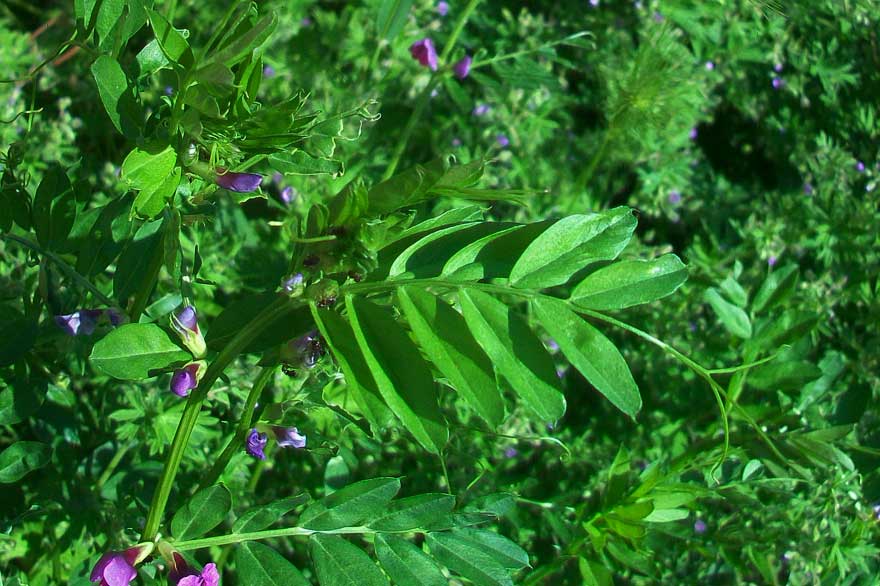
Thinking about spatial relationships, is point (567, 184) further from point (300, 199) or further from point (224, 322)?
point (224, 322)

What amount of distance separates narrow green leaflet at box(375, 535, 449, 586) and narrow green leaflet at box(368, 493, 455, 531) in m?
0.02

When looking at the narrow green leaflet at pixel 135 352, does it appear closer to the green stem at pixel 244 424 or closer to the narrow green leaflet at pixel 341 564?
→ the green stem at pixel 244 424

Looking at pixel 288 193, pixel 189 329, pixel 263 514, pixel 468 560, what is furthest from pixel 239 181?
pixel 288 193

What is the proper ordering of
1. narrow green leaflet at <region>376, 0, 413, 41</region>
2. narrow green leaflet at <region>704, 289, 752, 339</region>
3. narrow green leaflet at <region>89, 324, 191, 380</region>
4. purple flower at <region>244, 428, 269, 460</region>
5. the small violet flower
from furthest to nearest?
the small violet flower
narrow green leaflet at <region>376, 0, 413, 41</region>
narrow green leaflet at <region>704, 289, 752, 339</region>
purple flower at <region>244, 428, 269, 460</region>
narrow green leaflet at <region>89, 324, 191, 380</region>

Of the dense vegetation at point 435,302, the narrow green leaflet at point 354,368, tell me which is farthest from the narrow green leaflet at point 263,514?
the narrow green leaflet at point 354,368

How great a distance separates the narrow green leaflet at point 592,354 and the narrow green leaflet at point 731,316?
3.24 feet

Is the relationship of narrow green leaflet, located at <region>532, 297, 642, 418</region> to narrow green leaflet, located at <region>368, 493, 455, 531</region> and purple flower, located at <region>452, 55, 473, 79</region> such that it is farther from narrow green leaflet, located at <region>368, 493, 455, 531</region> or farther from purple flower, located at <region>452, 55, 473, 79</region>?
purple flower, located at <region>452, 55, 473, 79</region>

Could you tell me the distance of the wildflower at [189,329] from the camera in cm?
101

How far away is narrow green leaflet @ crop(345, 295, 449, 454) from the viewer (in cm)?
88

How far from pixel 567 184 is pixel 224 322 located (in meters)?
2.00

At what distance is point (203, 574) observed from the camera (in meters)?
1.04

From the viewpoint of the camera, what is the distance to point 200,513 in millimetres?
1051

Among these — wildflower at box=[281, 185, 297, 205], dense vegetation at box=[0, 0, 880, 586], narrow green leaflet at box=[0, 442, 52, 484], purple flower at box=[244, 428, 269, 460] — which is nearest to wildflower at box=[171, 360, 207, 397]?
dense vegetation at box=[0, 0, 880, 586]

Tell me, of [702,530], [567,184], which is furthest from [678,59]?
[702,530]
